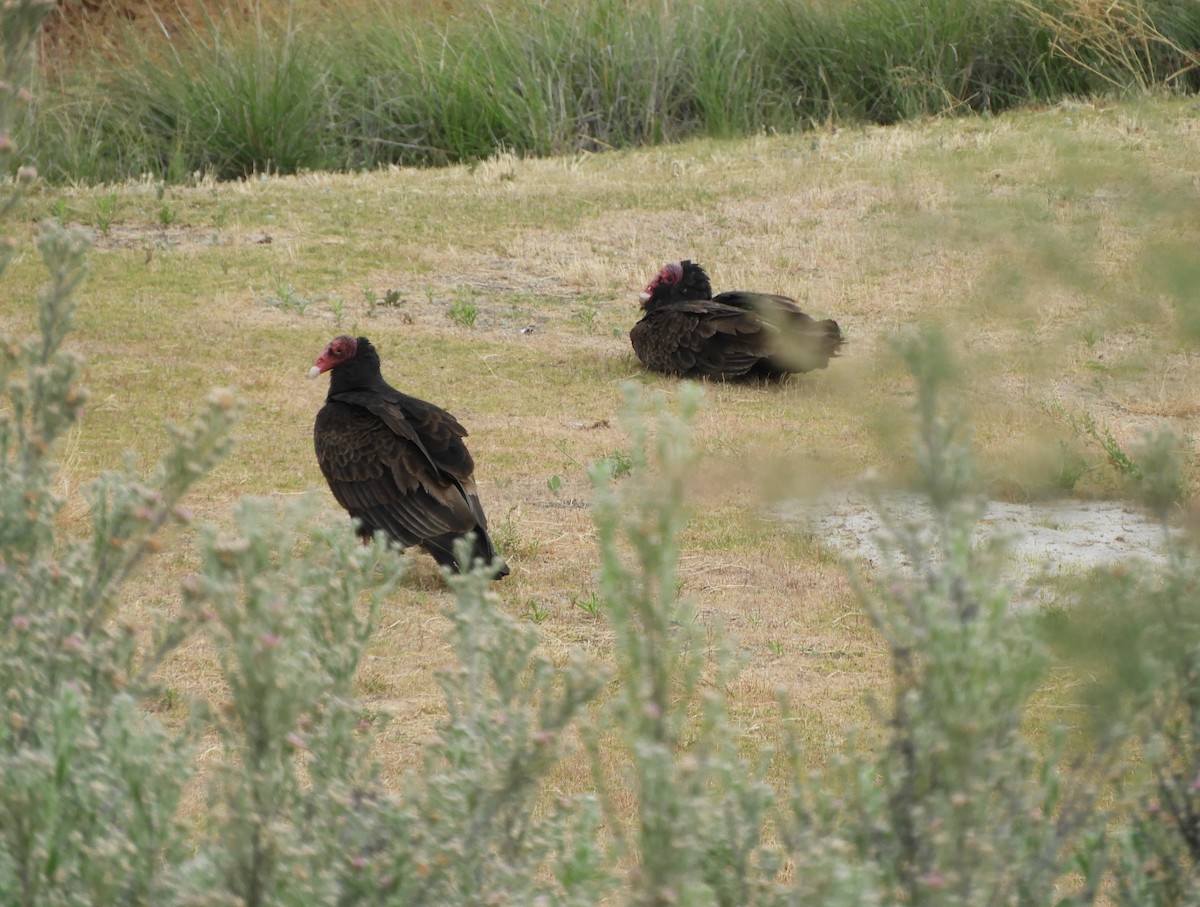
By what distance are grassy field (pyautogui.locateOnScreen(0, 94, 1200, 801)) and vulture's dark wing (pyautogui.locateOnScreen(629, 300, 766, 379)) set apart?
5.9 inches

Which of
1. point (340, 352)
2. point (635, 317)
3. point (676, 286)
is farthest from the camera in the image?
point (635, 317)

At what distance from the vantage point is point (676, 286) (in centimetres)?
938

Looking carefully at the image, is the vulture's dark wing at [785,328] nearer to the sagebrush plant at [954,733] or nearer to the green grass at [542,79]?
the sagebrush plant at [954,733]

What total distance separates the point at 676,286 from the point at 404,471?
11.8 ft

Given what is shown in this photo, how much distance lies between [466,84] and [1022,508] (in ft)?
32.4

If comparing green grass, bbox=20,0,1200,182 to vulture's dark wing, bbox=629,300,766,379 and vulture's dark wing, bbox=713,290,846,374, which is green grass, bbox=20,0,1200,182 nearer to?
vulture's dark wing, bbox=629,300,766,379

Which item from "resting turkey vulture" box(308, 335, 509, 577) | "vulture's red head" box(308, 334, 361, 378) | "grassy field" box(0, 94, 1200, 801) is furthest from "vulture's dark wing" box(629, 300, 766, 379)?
"resting turkey vulture" box(308, 335, 509, 577)

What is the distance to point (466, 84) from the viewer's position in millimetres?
15492

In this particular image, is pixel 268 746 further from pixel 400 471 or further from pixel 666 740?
pixel 400 471

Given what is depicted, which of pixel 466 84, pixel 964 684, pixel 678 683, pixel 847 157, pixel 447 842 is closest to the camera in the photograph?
pixel 964 684

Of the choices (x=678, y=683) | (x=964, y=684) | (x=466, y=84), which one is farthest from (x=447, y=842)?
(x=466, y=84)

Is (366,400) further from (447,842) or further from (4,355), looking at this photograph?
(447,842)

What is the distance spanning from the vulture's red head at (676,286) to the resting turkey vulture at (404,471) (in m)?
3.12

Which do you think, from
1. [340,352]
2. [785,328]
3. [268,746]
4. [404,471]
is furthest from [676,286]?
[268,746]
